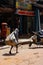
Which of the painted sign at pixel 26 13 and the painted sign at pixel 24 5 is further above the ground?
the painted sign at pixel 24 5

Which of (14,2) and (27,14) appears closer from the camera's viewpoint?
(14,2)

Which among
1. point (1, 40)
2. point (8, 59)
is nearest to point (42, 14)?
point (1, 40)

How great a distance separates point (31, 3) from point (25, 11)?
1.87 metres

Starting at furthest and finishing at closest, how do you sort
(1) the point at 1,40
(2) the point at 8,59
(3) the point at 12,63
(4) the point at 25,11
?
(4) the point at 25,11, (1) the point at 1,40, (2) the point at 8,59, (3) the point at 12,63

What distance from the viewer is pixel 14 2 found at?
25.8 metres

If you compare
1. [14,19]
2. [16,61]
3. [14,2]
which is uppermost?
[14,2]

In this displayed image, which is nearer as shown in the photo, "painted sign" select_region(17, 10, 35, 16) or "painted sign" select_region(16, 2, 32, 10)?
"painted sign" select_region(16, 2, 32, 10)

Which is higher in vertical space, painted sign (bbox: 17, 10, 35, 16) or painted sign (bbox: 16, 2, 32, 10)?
painted sign (bbox: 16, 2, 32, 10)

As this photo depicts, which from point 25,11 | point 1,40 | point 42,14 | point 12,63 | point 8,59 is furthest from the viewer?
point 42,14

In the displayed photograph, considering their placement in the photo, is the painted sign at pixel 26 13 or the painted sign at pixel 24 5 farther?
the painted sign at pixel 26 13

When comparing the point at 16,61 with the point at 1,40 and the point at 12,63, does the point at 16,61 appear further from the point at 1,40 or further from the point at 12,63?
the point at 1,40

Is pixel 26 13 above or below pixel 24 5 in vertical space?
below

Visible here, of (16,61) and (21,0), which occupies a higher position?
(21,0)

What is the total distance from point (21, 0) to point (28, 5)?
4.03 ft
